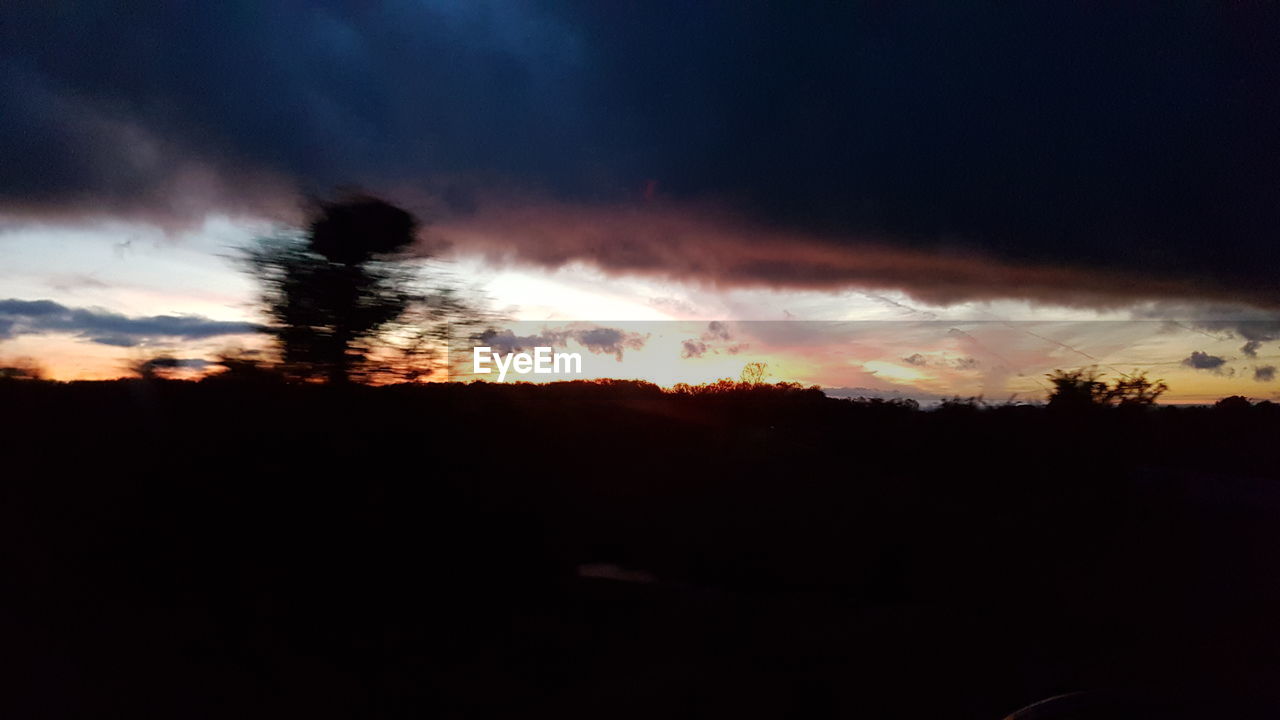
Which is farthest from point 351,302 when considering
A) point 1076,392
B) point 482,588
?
point 1076,392

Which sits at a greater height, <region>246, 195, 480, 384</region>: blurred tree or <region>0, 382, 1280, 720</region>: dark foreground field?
<region>246, 195, 480, 384</region>: blurred tree

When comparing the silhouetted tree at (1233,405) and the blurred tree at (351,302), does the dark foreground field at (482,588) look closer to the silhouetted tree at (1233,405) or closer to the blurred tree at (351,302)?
the blurred tree at (351,302)

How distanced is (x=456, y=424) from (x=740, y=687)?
5.83m

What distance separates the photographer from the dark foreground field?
649cm

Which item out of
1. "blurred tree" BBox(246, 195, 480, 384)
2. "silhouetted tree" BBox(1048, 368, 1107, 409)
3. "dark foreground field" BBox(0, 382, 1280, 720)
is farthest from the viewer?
"silhouetted tree" BBox(1048, 368, 1107, 409)

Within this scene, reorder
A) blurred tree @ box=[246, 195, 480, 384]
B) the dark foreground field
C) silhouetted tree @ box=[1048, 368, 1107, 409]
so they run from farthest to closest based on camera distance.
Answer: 1. silhouetted tree @ box=[1048, 368, 1107, 409]
2. blurred tree @ box=[246, 195, 480, 384]
3. the dark foreground field

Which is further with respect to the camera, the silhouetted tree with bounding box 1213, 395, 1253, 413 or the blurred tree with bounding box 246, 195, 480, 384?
the silhouetted tree with bounding box 1213, 395, 1253, 413

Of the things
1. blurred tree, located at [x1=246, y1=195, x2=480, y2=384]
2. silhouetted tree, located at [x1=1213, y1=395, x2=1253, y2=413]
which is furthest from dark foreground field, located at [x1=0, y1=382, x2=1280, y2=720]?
silhouetted tree, located at [x1=1213, y1=395, x2=1253, y2=413]

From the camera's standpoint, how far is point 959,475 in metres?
24.7

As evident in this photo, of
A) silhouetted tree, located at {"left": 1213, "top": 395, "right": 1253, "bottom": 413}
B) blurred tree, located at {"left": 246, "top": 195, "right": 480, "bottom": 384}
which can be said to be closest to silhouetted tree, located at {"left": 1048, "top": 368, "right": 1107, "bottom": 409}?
silhouetted tree, located at {"left": 1213, "top": 395, "right": 1253, "bottom": 413}

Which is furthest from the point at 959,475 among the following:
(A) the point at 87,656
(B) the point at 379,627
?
(A) the point at 87,656

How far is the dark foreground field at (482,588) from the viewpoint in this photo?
6492mm

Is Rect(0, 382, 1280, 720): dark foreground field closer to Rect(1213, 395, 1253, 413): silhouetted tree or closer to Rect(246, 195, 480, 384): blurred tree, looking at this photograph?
Rect(246, 195, 480, 384): blurred tree

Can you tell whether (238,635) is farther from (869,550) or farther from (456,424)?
(869,550)
